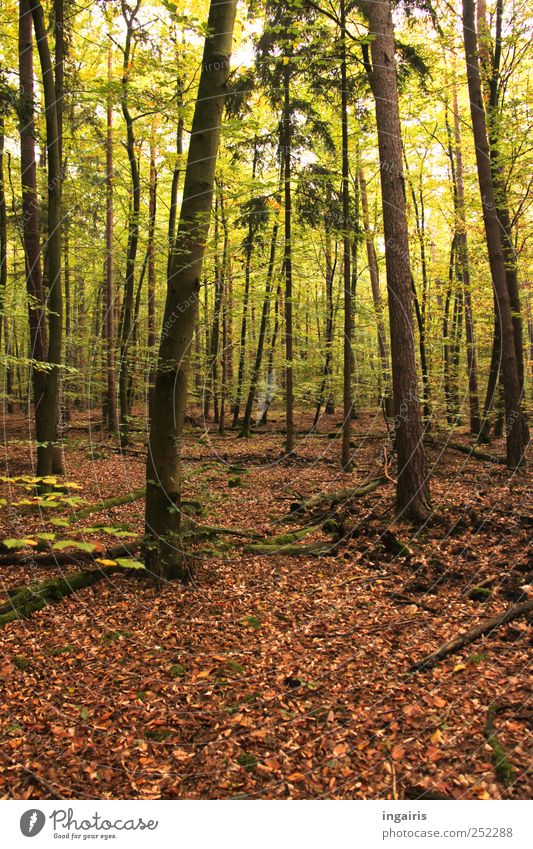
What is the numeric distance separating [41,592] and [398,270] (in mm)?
7208

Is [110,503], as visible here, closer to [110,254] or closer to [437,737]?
[437,737]

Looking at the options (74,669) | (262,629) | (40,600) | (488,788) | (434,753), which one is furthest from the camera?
(40,600)

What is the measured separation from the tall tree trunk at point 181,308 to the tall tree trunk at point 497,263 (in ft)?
23.2

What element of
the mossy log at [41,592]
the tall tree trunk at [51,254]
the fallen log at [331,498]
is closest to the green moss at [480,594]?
the fallen log at [331,498]

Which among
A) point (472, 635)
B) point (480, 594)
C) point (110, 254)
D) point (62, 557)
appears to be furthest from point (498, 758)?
point (110, 254)

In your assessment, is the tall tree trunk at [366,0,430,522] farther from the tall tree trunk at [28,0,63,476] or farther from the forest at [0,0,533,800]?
the tall tree trunk at [28,0,63,476]

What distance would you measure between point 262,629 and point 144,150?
1750 centimetres

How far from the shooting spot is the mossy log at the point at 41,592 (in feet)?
18.9

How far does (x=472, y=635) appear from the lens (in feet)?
15.3

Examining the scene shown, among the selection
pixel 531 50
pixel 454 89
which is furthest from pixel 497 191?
pixel 454 89

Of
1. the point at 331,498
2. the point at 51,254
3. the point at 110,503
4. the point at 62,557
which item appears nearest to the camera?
the point at 62,557

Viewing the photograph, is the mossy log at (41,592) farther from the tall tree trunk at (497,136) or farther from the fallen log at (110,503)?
the tall tree trunk at (497,136)

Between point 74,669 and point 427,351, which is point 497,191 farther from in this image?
point 74,669

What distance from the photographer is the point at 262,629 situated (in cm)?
543
